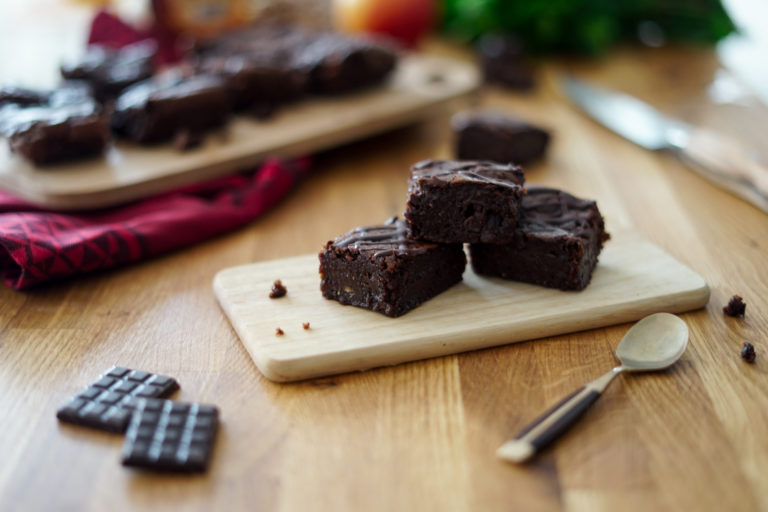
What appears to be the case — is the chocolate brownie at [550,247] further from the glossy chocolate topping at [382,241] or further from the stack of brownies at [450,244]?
the glossy chocolate topping at [382,241]

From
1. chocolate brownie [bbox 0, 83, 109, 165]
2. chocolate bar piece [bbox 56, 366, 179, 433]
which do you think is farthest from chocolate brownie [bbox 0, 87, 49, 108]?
chocolate bar piece [bbox 56, 366, 179, 433]

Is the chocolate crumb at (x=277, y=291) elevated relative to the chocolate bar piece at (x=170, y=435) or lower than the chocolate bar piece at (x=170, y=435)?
lower

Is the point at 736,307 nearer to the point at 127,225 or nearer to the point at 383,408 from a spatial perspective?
the point at 383,408

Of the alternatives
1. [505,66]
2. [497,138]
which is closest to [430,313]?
[497,138]

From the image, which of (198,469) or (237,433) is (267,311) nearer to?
(237,433)

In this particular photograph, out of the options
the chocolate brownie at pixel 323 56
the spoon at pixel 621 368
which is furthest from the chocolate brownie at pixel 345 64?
the spoon at pixel 621 368

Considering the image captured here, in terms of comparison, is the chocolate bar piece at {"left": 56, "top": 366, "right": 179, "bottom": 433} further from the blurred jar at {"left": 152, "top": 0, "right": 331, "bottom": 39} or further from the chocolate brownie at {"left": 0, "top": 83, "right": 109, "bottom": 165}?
the blurred jar at {"left": 152, "top": 0, "right": 331, "bottom": 39}
